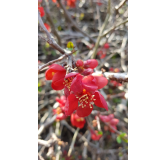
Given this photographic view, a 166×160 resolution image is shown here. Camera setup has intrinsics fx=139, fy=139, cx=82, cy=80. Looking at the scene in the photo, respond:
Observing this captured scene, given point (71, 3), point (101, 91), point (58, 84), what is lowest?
point (101, 91)

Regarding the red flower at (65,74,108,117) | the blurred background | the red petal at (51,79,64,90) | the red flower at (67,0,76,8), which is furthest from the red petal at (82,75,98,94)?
the red flower at (67,0,76,8)

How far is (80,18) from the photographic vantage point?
6.83ft

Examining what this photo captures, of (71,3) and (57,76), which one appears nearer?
(57,76)

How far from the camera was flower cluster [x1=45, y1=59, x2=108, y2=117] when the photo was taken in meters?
0.47

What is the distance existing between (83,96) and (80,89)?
0.04 meters

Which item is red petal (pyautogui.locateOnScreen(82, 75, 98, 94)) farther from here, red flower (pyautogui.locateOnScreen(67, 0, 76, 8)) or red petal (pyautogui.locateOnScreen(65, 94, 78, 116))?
red flower (pyautogui.locateOnScreen(67, 0, 76, 8))

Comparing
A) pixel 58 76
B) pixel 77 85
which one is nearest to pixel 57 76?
pixel 58 76

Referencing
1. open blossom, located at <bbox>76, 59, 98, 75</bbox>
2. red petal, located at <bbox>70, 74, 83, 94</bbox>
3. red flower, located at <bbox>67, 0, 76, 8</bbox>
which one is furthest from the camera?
red flower, located at <bbox>67, 0, 76, 8</bbox>

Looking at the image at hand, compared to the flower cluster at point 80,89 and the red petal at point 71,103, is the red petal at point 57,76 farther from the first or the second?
the red petal at point 71,103

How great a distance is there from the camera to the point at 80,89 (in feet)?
1.55

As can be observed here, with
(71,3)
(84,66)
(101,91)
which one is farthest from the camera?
(71,3)

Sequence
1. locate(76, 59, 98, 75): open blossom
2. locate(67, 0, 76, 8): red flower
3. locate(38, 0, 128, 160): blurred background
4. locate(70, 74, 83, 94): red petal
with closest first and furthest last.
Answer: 1. locate(70, 74, 83, 94): red petal
2. locate(76, 59, 98, 75): open blossom
3. locate(38, 0, 128, 160): blurred background
4. locate(67, 0, 76, 8): red flower

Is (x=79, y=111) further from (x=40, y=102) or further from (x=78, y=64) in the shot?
(x=40, y=102)

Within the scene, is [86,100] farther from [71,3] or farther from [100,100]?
[71,3]
